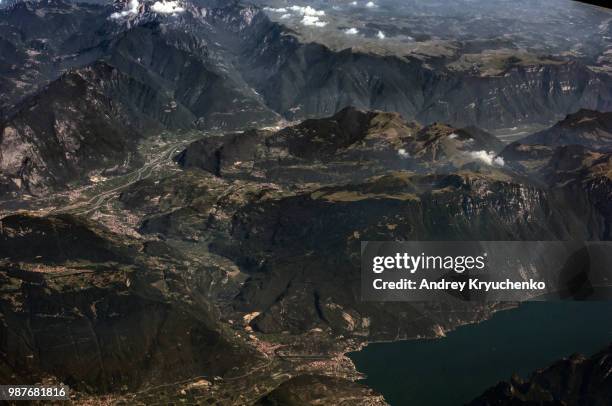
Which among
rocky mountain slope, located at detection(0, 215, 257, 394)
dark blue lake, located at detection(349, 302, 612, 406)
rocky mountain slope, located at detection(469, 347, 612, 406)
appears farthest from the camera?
dark blue lake, located at detection(349, 302, 612, 406)

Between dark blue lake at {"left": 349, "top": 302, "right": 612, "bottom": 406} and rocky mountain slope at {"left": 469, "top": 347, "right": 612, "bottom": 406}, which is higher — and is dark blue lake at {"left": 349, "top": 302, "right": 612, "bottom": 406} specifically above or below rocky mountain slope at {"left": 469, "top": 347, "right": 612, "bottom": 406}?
below

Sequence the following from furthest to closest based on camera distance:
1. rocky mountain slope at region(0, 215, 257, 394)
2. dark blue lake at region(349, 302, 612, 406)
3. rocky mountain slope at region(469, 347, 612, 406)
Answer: dark blue lake at region(349, 302, 612, 406)
rocky mountain slope at region(0, 215, 257, 394)
rocky mountain slope at region(469, 347, 612, 406)

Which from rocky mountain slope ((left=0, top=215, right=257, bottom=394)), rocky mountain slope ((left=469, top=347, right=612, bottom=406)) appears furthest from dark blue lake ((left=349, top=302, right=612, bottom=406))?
rocky mountain slope ((left=0, top=215, right=257, bottom=394))

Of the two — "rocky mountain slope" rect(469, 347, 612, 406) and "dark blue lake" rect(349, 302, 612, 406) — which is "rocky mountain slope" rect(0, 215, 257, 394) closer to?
"dark blue lake" rect(349, 302, 612, 406)

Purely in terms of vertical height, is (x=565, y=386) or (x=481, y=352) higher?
(x=565, y=386)

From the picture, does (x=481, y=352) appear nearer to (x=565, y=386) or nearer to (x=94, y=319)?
(x=565, y=386)

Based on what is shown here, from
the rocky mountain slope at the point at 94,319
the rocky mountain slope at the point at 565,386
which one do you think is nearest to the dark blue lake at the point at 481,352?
Answer: the rocky mountain slope at the point at 565,386

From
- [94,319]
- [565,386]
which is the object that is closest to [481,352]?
[565,386]

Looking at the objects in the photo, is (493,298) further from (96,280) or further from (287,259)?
(96,280)

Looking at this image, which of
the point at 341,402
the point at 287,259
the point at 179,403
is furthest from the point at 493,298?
the point at 179,403
